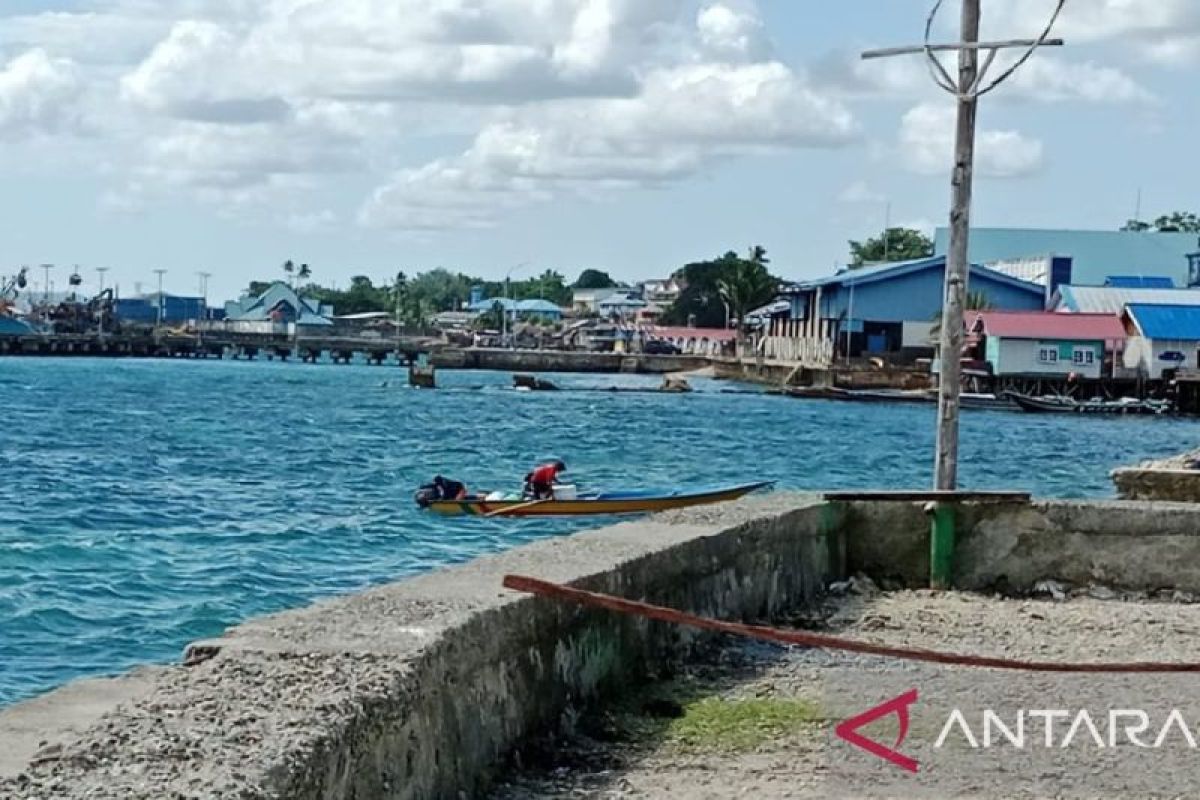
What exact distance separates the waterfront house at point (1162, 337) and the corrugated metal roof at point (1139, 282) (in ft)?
28.0

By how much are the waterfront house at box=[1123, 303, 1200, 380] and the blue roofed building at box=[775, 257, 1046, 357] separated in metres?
7.74

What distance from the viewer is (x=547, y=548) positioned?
26.5 feet

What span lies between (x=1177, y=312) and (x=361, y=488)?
52.1 meters

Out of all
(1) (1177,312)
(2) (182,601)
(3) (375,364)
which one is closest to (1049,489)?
(2) (182,601)

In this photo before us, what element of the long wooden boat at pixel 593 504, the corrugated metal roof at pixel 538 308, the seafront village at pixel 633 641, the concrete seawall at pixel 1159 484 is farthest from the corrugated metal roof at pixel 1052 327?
the corrugated metal roof at pixel 538 308

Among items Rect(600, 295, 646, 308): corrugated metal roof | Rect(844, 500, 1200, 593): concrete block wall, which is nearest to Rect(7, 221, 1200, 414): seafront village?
Rect(600, 295, 646, 308): corrugated metal roof

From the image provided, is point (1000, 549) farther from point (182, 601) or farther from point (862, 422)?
point (862, 422)

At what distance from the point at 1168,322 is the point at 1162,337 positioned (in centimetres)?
67

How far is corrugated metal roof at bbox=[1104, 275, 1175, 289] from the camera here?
8975 cm

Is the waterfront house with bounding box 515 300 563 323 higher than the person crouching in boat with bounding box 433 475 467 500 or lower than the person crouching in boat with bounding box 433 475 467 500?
higher

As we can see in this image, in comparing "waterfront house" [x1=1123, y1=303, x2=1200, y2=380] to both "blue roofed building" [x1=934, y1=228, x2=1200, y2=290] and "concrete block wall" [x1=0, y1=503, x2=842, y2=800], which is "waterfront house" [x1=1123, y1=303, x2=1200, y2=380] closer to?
"blue roofed building" [x1=934, y1=228, x2=1200, y2=290]

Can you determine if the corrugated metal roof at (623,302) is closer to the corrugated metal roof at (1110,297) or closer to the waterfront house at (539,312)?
the waterfront house at (539,312)

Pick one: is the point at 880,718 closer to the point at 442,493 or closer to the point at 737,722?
the point at 737,722

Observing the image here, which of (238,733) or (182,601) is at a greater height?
(238,733)
